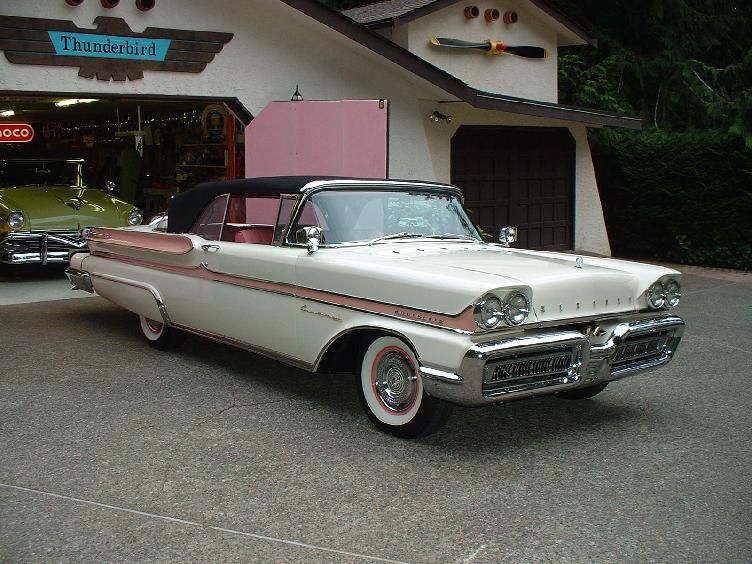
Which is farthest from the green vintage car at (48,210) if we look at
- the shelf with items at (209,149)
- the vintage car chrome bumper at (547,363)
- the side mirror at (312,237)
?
the vintage car chrome bumper at (547,363)

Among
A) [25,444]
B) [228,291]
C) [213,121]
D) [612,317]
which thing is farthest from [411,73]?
[25,444]

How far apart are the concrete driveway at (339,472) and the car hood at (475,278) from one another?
0.82 meters

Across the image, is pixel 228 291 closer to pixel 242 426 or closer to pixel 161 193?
pixel 242 426

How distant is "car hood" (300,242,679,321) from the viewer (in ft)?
15.8

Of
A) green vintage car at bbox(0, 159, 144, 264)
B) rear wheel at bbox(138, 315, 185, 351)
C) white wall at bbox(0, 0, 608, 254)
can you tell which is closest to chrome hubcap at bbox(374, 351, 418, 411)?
rear wheel at bbox(138, 315, 185, 351)

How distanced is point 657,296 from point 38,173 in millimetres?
10395

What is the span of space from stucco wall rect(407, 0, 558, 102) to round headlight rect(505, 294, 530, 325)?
10817 mm

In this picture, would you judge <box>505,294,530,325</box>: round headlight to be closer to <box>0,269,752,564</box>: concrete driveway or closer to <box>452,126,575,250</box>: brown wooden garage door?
<box>0,269,752,564</box>: concrete driveway

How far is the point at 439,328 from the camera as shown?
4785 millimetres

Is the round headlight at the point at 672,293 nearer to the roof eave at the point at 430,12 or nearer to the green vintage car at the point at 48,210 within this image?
the green vintage car at the point at 48,210

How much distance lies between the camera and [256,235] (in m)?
6.70

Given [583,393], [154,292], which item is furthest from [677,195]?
[154,292]

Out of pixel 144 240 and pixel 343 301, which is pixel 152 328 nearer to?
pixel 144 240

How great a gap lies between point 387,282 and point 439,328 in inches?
18.9
